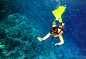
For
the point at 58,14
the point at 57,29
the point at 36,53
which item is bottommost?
the point at 36,53

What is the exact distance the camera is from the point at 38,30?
225 inches

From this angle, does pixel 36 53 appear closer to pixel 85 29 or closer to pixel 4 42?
pixel 4 42

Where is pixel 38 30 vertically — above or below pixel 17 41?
above

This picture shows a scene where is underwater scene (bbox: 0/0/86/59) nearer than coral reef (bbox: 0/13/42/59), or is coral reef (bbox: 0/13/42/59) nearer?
coral reef (bbox: 0/13/42/59)

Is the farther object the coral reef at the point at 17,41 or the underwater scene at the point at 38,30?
the underwater scene at the point at 38,30

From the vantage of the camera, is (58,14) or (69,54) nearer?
(58,14)

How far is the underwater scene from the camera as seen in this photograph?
3865 millimetres

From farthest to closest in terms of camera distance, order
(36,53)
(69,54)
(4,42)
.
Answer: (69,54) → (36,53) → (4,42)

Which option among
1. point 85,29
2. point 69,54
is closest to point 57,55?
point 69,54

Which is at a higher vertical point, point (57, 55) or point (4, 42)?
point (4, 42)

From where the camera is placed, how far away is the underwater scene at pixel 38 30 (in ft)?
12.7

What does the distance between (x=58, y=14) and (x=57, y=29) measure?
0.45 meters

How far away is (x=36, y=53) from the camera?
4.61 meters

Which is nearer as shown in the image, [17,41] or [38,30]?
[17,41]
